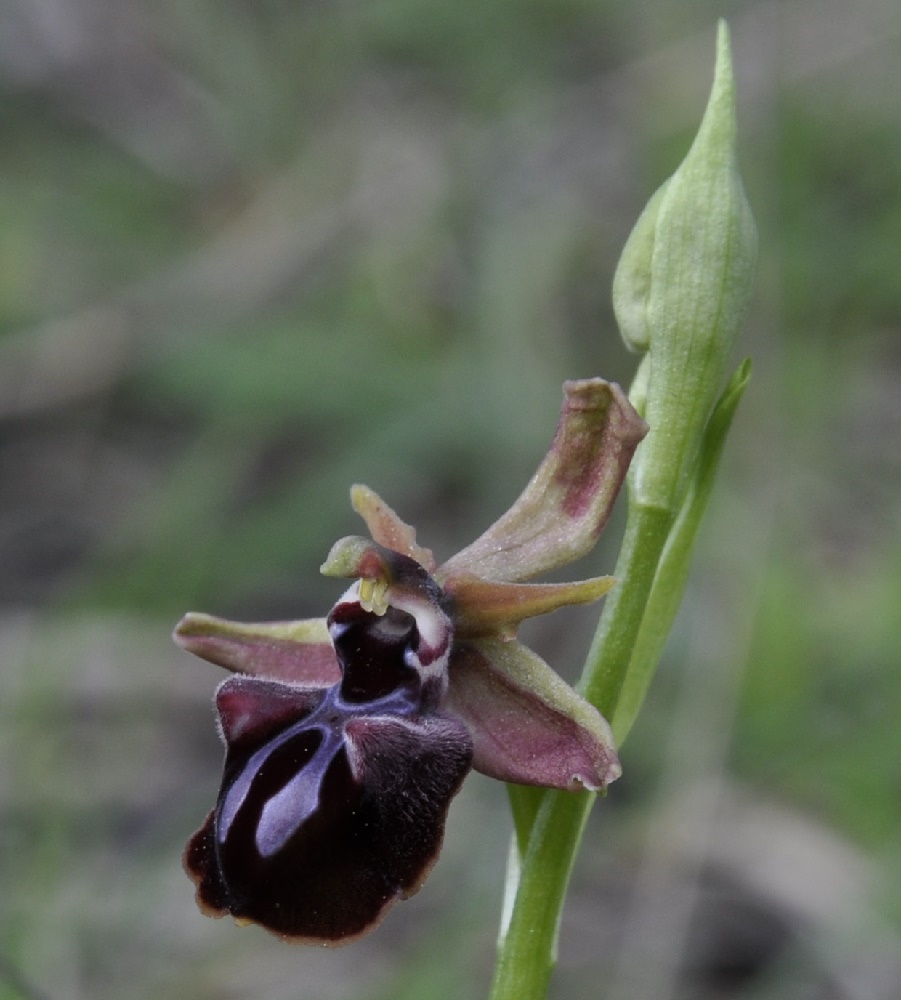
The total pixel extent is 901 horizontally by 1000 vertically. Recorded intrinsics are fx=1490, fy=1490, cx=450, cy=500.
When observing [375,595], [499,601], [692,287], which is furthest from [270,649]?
[692,287]

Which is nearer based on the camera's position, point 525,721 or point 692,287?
point 525,721

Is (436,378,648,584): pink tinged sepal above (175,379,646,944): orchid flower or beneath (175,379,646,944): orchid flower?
above

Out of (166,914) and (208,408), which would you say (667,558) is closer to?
(166,914)

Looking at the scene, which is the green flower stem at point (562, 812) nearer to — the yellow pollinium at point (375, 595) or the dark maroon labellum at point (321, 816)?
the dark maroon labellum at point (321, 816)

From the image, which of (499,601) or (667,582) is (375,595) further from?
(667,582)

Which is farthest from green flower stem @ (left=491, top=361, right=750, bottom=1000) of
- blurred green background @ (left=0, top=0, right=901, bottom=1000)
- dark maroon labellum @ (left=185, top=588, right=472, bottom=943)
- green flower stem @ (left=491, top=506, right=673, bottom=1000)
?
blurred green background @ (left=0, top=0, right=901, bottom=1000)

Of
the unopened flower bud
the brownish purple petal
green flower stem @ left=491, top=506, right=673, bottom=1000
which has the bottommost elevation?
green flower stem @ left=491, top=506, right=673, bottom=1000

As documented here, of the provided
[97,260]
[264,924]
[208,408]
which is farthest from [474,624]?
[97,260]

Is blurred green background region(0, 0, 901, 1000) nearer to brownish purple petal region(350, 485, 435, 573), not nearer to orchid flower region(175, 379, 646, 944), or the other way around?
orchid flower region(175, 379, 646, 944)
